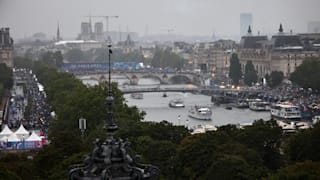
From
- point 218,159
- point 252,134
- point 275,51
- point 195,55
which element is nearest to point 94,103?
point 252,134

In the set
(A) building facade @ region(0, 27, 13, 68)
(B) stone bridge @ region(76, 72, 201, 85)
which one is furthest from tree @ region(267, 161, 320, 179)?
(A) building facade @ region(0, 27, 13, 68)

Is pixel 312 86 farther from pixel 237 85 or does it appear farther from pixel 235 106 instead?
pixel 237 85

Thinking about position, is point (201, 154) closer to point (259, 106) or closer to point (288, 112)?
point (288, 112)

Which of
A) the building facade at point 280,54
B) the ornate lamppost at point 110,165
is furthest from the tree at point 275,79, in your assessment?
the ornate lamppost at point 110,165

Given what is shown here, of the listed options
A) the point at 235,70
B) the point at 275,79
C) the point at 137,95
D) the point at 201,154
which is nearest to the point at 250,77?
the point at 235,70

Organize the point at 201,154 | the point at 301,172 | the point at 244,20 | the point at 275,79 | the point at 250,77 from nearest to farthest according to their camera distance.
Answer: the point at 301,172
the point at 201,154
the point at 275,79
the point at 250,77
the point at 244,20

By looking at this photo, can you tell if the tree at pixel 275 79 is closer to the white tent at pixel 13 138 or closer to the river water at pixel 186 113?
the river water at pixel 186 113

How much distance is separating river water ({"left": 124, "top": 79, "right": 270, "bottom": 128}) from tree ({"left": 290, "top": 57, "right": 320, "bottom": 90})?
262 centimetres

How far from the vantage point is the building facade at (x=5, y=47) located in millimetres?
34500

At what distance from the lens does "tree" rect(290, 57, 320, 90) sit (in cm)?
2561

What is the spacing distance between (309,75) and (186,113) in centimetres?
528

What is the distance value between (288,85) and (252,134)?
20.0 meters

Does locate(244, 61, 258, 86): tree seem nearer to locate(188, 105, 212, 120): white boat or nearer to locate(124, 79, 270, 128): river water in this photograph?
locate(124, 79, 270, 128): river water

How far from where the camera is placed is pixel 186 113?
23.7 m
